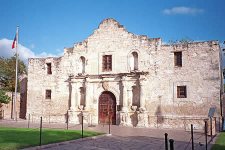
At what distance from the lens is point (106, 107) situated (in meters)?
22.9

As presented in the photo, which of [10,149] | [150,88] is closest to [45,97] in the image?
[150,88]

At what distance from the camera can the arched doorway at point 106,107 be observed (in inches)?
888

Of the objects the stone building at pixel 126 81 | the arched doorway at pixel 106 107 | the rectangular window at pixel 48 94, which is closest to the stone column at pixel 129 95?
the stone building at pixel 126 81

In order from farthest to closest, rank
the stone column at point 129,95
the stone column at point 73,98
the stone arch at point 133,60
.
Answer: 1. the stone column at point 73,98
2. the stone arch at point 133,60
3. the stone column at point 129,95

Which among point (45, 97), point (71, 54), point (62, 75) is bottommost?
point (45, 97)

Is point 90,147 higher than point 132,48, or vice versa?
point 132,48

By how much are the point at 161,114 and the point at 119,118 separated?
132 inches

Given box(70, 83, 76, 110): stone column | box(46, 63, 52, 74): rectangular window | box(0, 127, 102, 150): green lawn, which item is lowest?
box(0, 127, 102, 150): green lawn

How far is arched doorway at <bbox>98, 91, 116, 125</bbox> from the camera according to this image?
2257 cm

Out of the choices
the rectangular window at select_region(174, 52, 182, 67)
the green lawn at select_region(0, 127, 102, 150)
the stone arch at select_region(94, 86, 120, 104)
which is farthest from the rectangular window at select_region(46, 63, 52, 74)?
the green lawn at select_region(0, 127, 102, 150)

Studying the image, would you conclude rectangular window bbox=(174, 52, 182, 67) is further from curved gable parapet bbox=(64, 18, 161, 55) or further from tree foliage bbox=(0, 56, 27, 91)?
tree foliage bbox=(0, 56, 27, 91)

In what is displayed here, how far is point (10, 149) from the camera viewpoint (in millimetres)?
9078

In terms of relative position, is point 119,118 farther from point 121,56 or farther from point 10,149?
point 10,149

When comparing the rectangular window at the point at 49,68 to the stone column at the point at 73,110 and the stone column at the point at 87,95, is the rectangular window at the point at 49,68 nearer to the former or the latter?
the stone column at the point at 73,110
